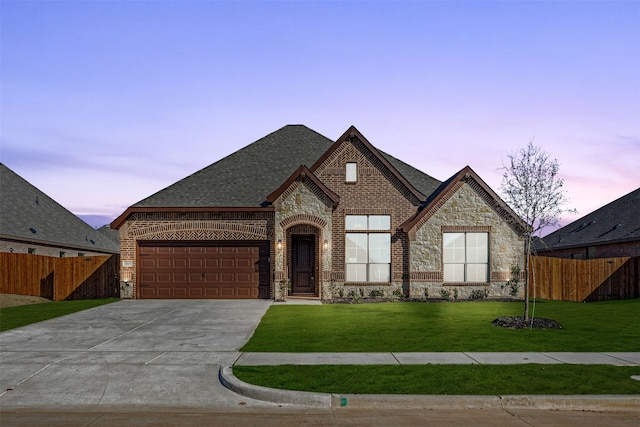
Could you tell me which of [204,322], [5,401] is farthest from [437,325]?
[5,401]

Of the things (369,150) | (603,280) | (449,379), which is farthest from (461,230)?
(449,379)

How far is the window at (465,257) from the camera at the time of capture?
2669 cm

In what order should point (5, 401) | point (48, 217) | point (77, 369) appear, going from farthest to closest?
point (48, 217) < point (77, 369) < point (5, 401)

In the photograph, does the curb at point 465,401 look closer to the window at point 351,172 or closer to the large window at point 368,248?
the large window at point 368,248

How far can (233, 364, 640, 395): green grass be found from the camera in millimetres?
9156

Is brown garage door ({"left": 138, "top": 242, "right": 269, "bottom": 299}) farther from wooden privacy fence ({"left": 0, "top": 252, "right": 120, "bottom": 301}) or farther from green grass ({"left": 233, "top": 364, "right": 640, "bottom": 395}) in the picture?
green grass ({"left": 233, "top": 364, "right": 640, "bottom": 395})

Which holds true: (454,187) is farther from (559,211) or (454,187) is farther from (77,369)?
(77,369)

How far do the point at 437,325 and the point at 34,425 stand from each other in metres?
12.2

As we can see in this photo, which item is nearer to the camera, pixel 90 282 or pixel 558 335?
pixel 558 335

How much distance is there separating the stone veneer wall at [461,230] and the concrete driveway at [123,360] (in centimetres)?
947

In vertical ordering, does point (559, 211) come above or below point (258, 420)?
above

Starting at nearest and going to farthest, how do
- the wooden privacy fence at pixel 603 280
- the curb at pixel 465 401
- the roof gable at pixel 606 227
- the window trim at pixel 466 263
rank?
1. the curb at pixel 465 401
2. the window trim at pixel 466 263
3. the wooden privacy fence at pixel 603 280
4. the roof gable at pixel 606 227

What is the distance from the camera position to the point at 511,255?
26.9 metres

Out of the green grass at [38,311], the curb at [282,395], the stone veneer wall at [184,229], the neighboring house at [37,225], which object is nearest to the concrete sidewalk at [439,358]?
the curb at [282,395]
